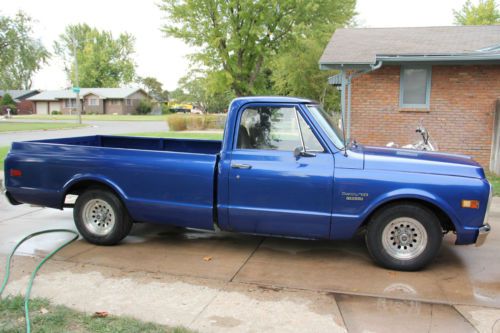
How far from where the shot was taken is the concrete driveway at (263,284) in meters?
3.82

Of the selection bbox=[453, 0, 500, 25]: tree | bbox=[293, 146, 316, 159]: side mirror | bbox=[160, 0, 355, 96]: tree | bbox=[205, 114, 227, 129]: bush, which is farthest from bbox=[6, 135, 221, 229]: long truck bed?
bbox=[453, 0, 500, 25]: tree

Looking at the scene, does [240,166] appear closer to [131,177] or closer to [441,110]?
[131,177]

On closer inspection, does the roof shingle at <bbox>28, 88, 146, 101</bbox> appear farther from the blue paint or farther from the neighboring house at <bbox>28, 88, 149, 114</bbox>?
the blue paint

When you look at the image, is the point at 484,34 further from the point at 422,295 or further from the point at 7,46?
the point at 7,46

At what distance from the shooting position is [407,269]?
4.95 meters

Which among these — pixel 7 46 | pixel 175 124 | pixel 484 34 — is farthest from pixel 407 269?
pixel 7 46

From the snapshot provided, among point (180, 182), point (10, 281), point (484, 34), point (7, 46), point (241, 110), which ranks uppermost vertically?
point (7, 46)

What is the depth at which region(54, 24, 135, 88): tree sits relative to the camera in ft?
293

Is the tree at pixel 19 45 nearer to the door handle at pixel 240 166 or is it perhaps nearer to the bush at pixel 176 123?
the bush at pixel 176 123

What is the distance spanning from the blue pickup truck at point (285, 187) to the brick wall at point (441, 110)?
24.3 ft

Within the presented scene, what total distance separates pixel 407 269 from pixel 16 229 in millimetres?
5504

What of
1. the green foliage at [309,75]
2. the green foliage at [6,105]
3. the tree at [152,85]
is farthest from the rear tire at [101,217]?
the tree at [152,85]

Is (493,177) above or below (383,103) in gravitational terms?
below

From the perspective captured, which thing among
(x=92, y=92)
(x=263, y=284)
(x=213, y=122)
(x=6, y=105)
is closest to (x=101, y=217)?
(x=263, y=284)
